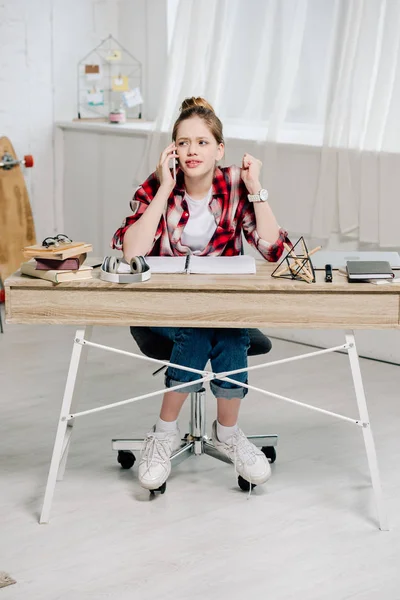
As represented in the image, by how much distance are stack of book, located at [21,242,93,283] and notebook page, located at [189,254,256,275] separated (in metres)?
0.26

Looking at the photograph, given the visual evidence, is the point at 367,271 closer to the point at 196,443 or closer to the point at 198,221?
the point at 198,221

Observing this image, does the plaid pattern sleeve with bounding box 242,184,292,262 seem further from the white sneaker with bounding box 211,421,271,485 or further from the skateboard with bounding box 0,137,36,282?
the skateboard with bounding box 0,137,36,282

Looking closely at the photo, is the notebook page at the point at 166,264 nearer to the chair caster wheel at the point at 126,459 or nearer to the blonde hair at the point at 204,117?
the blonde hair at the point at 204,117

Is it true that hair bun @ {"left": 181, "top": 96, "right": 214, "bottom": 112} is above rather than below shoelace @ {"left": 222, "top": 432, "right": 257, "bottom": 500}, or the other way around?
above

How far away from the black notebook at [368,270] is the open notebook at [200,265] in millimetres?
242

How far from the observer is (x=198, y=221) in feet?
8.54

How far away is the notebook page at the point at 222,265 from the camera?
2.38 metres

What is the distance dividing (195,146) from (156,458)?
2.63 ft

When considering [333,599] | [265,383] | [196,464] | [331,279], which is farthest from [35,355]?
[333,599]

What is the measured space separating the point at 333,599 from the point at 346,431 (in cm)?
108

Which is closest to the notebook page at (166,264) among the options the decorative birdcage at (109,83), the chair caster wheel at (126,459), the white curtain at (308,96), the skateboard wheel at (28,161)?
the chair caster wheel at (126,459)

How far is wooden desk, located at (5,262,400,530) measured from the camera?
2246mm

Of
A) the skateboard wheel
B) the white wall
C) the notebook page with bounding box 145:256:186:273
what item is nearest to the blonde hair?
the notebook page with bounding box 145:256:186:273

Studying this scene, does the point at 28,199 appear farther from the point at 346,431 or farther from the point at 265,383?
the point at 346,431
